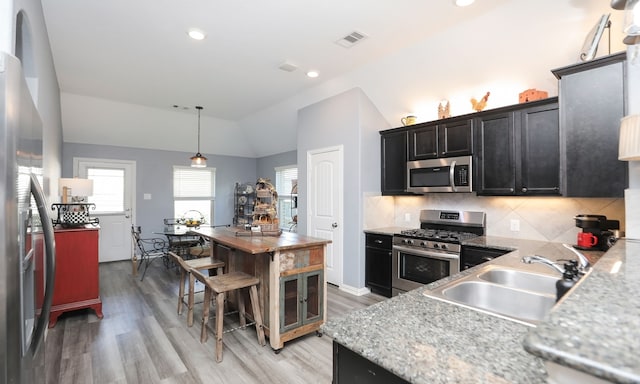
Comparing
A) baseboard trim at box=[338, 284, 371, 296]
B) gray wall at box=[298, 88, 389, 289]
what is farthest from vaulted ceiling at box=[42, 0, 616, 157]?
baseboard trim at box=[338, 284, 371, 296]

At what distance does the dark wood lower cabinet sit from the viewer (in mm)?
891

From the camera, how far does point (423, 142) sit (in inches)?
151

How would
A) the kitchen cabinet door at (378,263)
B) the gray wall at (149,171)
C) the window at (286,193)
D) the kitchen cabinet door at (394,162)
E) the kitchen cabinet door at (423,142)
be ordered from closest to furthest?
the kitchen cabinet door at (423,142)
the kitchen cabinet door at (378,263)
the kitchen cabinet door at (394,162)
the gray wall at (149,171)
the window at (286,193)

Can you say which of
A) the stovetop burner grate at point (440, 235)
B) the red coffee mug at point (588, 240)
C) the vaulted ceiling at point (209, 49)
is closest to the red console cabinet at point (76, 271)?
the vaulted ceiling at point (209, 49)

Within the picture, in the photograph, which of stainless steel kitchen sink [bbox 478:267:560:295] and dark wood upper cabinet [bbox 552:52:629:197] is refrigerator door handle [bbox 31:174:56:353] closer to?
stainless steel kitchen sink [bbox 478:267:560:295]

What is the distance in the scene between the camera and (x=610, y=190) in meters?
2.22

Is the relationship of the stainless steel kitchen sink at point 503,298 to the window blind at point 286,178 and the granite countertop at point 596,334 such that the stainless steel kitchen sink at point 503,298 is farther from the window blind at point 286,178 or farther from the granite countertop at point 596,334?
the window blind at point 286,178

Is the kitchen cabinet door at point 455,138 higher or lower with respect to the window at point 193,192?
higher

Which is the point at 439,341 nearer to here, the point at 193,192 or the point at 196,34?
the point at 196,34

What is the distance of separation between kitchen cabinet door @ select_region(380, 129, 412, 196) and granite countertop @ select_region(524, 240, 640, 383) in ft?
11.2

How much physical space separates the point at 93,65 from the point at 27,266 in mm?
3709

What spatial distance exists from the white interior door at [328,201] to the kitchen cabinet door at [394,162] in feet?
1.98

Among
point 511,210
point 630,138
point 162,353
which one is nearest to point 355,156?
point 511,210

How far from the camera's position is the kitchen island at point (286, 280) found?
2.62 meters
